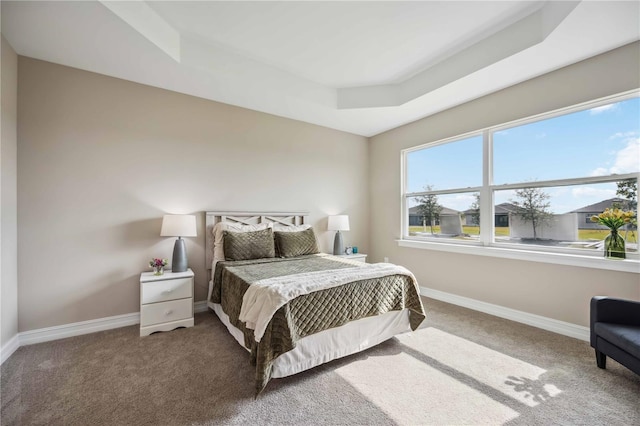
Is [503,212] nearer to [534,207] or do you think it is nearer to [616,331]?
[534,207]

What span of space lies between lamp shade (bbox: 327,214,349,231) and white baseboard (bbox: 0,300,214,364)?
2724 millimetres

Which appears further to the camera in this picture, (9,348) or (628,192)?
(628,192)

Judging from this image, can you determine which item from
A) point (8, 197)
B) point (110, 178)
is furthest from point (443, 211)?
point (8, 197)

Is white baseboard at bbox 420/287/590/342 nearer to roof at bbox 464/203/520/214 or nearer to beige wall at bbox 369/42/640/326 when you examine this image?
beige wall at bbox 369/42/640/326

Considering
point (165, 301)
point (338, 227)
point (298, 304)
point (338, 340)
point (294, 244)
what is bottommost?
point (338, 340)

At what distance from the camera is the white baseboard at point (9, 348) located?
2111mm

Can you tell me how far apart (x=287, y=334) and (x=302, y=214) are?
2509mm

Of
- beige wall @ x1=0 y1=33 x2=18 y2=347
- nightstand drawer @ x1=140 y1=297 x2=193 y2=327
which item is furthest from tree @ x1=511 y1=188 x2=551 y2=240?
beige wall @ x1=0 y1=33 x2=18 y2=347

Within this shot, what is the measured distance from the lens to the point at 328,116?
12.9ft

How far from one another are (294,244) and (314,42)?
2296 millimetres

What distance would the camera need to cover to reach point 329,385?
1844 mm

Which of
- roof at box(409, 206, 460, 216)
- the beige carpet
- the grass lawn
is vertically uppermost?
roof at box(409, 206, 460, 216)

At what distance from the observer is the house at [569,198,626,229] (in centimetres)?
251

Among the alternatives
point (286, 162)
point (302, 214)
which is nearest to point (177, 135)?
point (286, 162)
